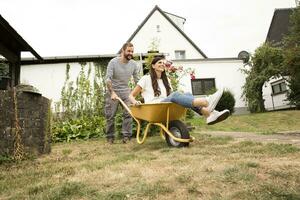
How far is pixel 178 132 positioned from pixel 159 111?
0.38m

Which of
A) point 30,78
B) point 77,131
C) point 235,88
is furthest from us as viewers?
point 235,88

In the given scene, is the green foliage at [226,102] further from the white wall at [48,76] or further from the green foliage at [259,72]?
the white wall at [48,76]

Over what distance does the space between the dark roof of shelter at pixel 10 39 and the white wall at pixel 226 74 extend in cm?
1088

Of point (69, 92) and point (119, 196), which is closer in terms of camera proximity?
point (119, 196)

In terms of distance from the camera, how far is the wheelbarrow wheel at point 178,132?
413 centimetres

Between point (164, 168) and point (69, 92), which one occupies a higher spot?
point (69, 92)

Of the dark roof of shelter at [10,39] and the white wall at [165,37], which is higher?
the white wall at [165,37]

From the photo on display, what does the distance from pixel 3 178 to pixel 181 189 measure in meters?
1.69

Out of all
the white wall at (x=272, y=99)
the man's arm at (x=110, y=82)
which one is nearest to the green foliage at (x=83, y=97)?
the man's arm at (x=110, y=82)

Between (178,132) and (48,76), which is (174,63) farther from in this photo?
(178,132)

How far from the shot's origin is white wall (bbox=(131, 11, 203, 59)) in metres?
20.1

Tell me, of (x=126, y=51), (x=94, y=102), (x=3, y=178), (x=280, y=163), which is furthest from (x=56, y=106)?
(x=280, y=163)

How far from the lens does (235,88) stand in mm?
17391

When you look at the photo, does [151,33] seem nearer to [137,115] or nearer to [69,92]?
[69,92]
